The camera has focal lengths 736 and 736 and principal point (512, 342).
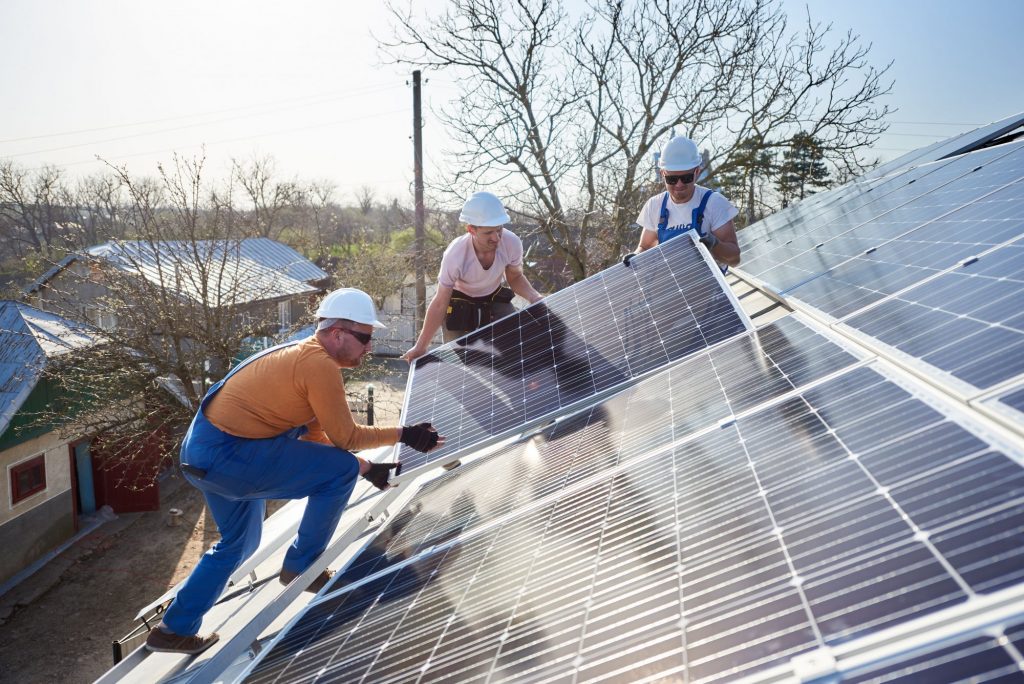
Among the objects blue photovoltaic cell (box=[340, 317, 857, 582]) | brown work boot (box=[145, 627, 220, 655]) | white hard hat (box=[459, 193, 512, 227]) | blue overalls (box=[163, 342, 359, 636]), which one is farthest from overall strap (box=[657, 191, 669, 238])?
brown work boot (box=[145, 627, 220, 655])

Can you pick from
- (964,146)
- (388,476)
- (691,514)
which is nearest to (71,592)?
(388,476)

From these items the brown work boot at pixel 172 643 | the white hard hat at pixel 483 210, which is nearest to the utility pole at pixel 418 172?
the white hard hat at pixel 483 210

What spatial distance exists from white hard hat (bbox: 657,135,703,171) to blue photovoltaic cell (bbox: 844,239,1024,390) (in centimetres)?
282

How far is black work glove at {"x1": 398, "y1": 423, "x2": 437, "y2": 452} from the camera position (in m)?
5.15

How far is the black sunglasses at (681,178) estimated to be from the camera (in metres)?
6.98

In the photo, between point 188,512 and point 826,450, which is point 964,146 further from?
point 188,512

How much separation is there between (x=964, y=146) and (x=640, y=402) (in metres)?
10.7

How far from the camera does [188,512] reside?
22484mm

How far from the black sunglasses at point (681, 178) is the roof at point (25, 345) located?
16.9m

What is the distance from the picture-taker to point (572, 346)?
19.5ft

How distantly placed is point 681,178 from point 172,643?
18.5 feet

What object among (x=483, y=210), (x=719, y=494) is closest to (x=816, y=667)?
(x=719, y=494)

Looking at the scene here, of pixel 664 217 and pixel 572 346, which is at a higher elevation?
pixel 664 217

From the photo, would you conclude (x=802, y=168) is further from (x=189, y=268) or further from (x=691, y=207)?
(x=691, y=207)
